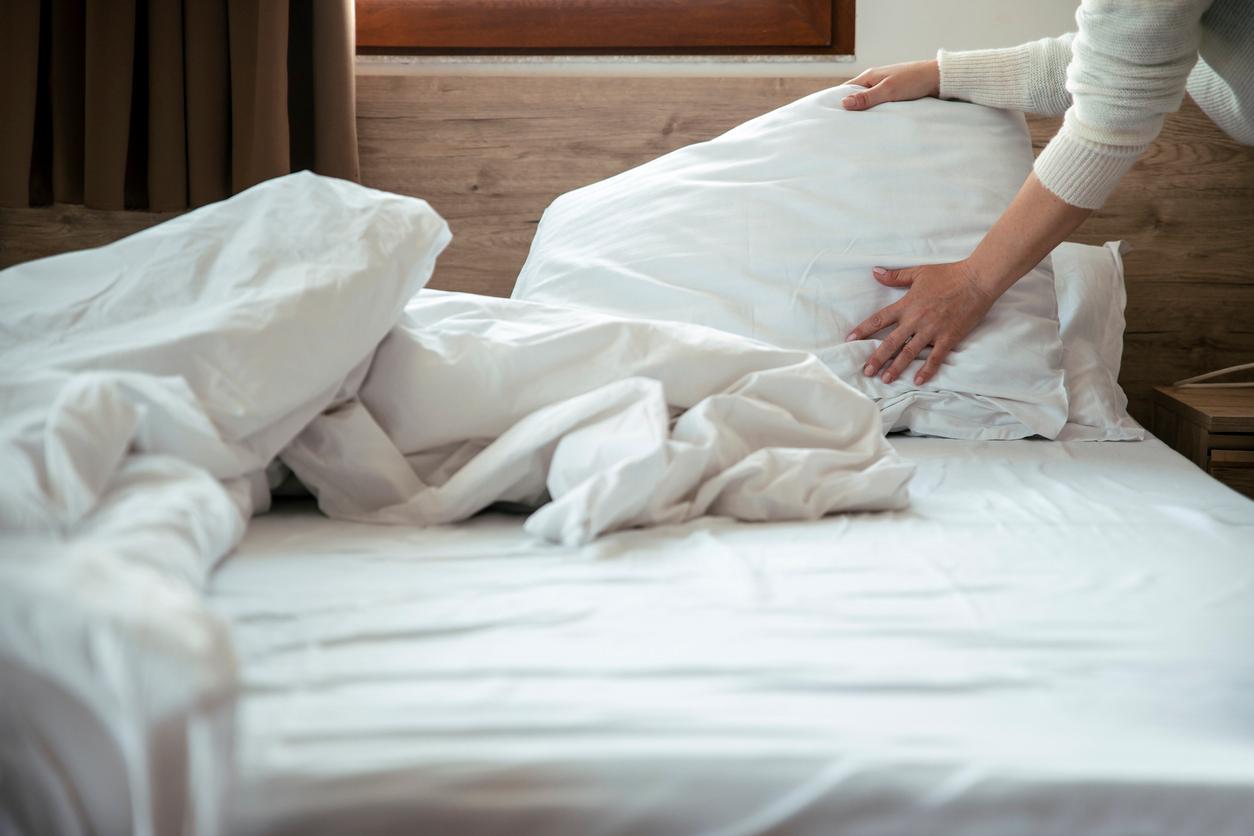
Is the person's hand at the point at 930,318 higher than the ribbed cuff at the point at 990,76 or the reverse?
the reverse

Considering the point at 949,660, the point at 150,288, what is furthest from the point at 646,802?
the point at 150,288

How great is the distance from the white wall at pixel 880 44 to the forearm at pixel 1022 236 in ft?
2.47

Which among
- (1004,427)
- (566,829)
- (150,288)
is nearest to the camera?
(566,829)

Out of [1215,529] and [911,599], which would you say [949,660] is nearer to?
[911,599]

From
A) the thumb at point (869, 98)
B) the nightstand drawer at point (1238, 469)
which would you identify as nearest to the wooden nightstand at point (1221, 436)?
the nightstand drawer at point (1238, 469)

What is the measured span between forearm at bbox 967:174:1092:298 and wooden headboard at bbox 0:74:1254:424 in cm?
72

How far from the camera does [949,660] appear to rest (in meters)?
0.65

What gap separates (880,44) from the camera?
205 centimetres

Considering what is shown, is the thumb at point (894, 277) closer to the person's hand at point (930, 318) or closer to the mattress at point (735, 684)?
the person's hand at point (930, 318)

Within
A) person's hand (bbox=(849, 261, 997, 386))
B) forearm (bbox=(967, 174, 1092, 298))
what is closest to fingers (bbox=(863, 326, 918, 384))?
person's hand (bbox=(849, 261, 997, 386))

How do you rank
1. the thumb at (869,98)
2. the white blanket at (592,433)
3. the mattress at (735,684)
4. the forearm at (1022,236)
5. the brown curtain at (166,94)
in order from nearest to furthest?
the mattress at (735,684)
the white blanket at (592,433)
the forearm at (1022,236)
the thumb at (869,98)
the brown curtain at (166,94)

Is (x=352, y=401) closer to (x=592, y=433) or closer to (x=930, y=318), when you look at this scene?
(x=592, y=433)

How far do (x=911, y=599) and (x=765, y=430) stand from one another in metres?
0.28

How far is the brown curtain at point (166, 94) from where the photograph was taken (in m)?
1.89
